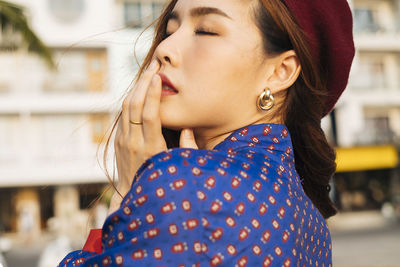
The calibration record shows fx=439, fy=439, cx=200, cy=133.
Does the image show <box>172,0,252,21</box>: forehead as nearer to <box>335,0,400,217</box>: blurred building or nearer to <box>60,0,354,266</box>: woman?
<box>60,0,354,266</box>: woman

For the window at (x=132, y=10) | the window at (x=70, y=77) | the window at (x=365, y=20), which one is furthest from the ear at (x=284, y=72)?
the window at (x=365, y=20)

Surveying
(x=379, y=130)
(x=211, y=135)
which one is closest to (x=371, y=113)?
(x=379, y=130)

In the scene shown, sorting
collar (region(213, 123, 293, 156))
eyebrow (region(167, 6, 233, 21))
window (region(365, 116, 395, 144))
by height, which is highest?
eyebrow (region(167, 6, 233, 21))

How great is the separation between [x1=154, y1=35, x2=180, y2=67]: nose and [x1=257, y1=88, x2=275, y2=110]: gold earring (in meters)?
0.22

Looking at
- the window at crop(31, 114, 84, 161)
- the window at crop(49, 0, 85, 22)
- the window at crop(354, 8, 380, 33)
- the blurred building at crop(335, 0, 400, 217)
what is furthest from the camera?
the window at crop(354, 8, 380, 33)

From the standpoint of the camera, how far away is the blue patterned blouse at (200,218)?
2.32 ft

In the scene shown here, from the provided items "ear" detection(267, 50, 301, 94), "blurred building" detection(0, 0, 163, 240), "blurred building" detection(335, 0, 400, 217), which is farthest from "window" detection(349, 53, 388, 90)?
"ear" detection(267, 50, 301, 94)

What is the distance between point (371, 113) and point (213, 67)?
71.8 ft

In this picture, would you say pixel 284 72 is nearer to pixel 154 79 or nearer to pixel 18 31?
pixel 154 79

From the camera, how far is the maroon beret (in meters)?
→ 1.05

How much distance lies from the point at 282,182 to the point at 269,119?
27 cm

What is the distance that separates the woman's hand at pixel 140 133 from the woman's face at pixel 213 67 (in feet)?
0.12

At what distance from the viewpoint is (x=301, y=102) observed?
3.86 feet

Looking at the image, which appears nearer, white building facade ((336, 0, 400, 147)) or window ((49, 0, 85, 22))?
window ((49, 0, 85, 22))
